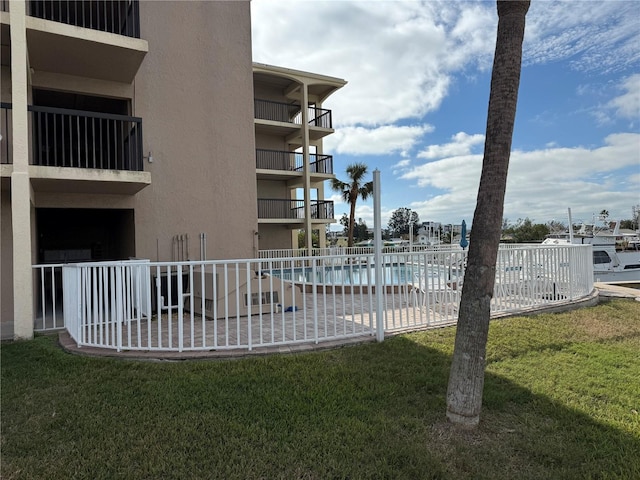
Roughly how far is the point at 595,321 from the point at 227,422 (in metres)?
6.75

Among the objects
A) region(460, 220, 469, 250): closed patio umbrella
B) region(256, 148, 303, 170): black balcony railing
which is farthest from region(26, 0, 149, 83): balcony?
region(256, 148, 303, 170): black balcony railing

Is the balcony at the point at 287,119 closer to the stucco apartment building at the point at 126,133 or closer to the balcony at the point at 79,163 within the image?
the stucco apartment building at the point at 126,133

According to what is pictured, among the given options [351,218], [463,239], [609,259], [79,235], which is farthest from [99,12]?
[609,259]

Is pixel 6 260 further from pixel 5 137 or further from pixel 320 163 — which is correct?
pixel 320 163

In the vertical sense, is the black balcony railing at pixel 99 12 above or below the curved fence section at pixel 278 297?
above

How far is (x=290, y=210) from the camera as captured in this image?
914 inches

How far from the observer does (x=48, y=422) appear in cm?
320

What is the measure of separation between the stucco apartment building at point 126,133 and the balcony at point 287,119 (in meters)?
11.1

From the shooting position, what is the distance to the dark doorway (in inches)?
446

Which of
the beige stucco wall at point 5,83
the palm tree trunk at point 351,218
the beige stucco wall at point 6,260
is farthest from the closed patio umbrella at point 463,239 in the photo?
the palm tree trunk at point 351,218

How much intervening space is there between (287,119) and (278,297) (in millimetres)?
18138

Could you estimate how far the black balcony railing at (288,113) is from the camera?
2269 cm

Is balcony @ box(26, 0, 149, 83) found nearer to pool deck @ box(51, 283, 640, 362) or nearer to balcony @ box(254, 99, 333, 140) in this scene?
pool deck @ box(51, 283, 640, 362)

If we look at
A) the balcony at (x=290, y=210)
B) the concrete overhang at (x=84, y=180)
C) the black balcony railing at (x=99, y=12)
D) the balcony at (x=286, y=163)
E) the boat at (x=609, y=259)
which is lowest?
the boat at (x=609, y=259)
